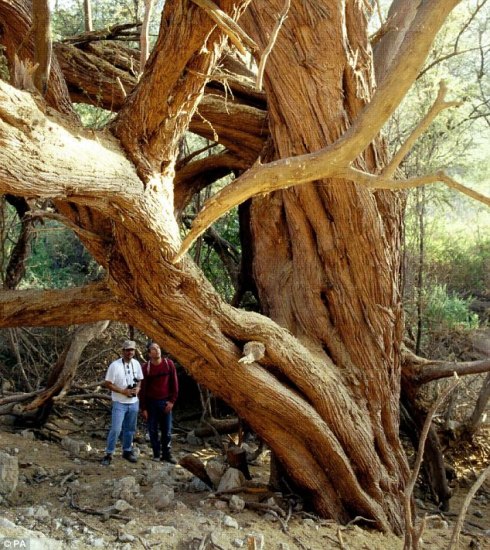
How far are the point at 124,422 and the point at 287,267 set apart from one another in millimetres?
2569

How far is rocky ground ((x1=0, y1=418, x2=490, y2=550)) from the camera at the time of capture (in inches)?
152

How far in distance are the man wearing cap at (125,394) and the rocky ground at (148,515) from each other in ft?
1.11

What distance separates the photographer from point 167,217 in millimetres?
3967

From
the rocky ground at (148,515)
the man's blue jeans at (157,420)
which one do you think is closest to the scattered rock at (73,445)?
the rocky ground at (148,515)

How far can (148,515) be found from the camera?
4340 mm

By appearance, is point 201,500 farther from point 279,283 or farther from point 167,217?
point 167,217

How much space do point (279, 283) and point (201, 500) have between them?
1.93m

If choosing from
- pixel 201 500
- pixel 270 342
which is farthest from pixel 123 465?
pixel 270 342

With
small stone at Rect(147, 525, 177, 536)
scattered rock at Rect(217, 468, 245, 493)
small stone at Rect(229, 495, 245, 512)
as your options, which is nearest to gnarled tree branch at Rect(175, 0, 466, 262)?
small stone at Rect(147, 525, 177, 536)

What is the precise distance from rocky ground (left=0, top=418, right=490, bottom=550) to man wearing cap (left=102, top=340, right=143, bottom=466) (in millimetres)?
339

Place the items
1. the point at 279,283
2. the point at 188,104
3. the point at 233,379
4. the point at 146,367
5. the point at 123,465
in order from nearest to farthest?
the point at 188,104, the point at 233,379, the point at 279,283, the point at 123,465, the point at 146,367

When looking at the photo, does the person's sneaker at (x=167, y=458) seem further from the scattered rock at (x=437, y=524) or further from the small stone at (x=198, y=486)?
the scattered rock at (x=437, y=524)

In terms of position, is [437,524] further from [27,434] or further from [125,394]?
[27,434]

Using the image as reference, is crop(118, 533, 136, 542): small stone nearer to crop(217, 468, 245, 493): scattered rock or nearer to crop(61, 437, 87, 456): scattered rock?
crop(217, 468, 245, 493): scattered rock
